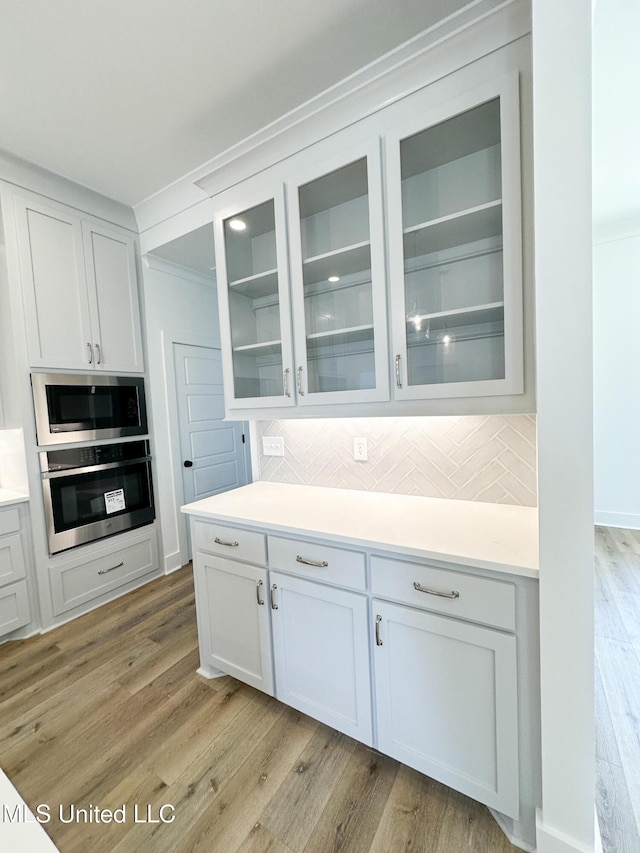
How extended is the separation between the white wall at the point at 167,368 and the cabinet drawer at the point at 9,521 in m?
0.93

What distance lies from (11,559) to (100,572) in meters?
0.58

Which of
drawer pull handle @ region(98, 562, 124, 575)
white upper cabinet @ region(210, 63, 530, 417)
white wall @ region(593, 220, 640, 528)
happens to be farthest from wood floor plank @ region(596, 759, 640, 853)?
drawer pull handle @ region(98, 562, 124, 575)

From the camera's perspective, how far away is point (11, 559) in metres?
2.25

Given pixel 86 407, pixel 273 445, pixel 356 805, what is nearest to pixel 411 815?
pixel 356 805

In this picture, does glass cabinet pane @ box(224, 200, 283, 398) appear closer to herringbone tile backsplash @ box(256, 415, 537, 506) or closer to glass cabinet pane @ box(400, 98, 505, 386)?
herringbone tile backsplash @ box(256, 415, 537, 506)

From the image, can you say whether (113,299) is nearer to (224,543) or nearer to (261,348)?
(261,348)

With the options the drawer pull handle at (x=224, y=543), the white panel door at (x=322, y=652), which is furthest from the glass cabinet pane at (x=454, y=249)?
the drawer pull handle at (x=224, y=543)

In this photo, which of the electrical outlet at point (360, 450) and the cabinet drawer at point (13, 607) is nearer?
the electrical outlet at point (360, 450)

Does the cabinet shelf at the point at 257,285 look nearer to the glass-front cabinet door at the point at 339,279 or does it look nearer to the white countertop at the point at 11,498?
the glass-front cabinet door at the point at 339,279

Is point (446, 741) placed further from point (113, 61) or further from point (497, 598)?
point (113, 61)

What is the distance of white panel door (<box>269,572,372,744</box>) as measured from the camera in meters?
1.38

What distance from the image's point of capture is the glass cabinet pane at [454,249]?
1.34 meters

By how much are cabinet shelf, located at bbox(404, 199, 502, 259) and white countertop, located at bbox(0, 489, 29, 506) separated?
8.51 feet

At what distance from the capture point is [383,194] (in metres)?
1.49
